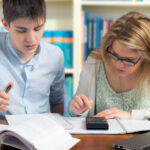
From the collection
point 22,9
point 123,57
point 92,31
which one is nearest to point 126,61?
point 123,57

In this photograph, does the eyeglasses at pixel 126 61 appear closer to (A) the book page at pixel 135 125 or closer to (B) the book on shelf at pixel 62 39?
(A) the book page at pixel 135 125

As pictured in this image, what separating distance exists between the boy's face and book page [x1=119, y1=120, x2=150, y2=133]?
539 mm

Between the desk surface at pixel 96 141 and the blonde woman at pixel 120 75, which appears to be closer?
the desk surface at pixel 96 141

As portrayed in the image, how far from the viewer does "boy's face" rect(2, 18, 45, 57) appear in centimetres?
126

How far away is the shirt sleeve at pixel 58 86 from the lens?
1.57 m

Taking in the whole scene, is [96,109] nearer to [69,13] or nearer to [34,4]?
[34,4]

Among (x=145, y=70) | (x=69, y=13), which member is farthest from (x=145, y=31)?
(x=69, y=13)

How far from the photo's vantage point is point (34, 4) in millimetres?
1316

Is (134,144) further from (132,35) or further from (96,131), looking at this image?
(132,35)

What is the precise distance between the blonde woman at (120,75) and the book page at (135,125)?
0.09 metres

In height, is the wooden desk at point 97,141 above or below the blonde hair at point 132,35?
below

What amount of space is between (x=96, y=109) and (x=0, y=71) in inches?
21.6

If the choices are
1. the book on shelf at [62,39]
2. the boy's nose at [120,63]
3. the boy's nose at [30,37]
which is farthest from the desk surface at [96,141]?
the book on shelf at [62,39]

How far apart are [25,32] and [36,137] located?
0.59 m
